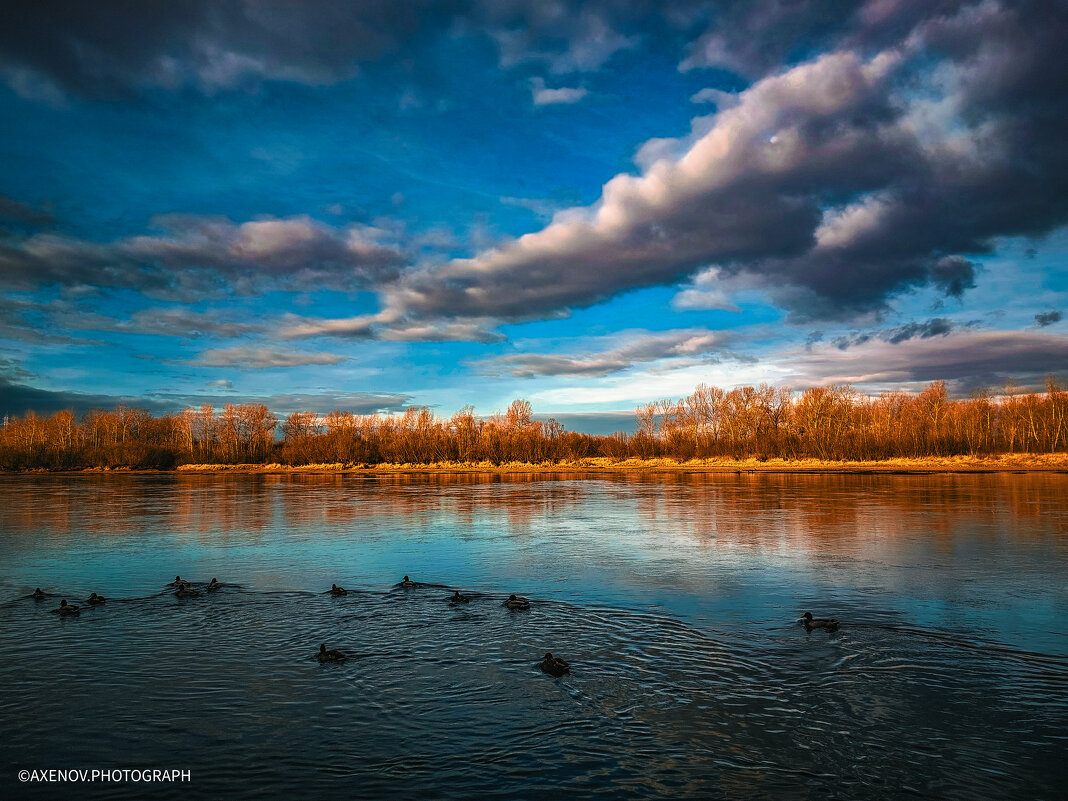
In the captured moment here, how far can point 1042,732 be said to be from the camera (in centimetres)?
771

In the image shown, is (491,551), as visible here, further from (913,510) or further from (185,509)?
(185,509)

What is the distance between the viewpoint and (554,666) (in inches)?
385

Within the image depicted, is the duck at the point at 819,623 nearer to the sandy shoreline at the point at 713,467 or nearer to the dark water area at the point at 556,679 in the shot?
the dark water area at the point at 556,679

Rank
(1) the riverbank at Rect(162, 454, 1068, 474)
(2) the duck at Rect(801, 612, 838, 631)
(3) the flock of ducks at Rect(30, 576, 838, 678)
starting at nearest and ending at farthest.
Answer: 1. (3) the flock of ducks at Rect(30, 576, 838, 678)
2. (2) the duck at Rect(801, 612, 838, 631)
3. (1) the riverbank at Rect(162, 454, 1068, 474)

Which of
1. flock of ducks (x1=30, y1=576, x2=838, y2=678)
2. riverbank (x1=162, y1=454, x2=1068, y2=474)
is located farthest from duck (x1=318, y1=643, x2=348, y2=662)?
riverbank (x1=162, y1=454, x2=1068, y2=474)

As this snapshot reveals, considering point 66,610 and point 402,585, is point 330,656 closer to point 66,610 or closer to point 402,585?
point 402,585

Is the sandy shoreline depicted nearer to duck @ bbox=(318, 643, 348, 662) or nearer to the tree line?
the tree line

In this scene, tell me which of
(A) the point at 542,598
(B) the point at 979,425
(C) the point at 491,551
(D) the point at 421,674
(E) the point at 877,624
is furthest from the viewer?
(B) the point at 979,425

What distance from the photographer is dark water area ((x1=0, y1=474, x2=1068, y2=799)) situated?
699 centimetres

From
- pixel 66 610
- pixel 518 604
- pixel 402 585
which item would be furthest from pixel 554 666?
pixel 66 610

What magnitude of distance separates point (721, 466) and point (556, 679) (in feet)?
270

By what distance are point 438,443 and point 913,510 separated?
90519 mm

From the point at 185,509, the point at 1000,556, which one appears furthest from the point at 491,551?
the point at 185,509

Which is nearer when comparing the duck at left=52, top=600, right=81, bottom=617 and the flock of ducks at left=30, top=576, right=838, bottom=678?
the flock of ducks at left=30, top=576, right=838, bottom=678
